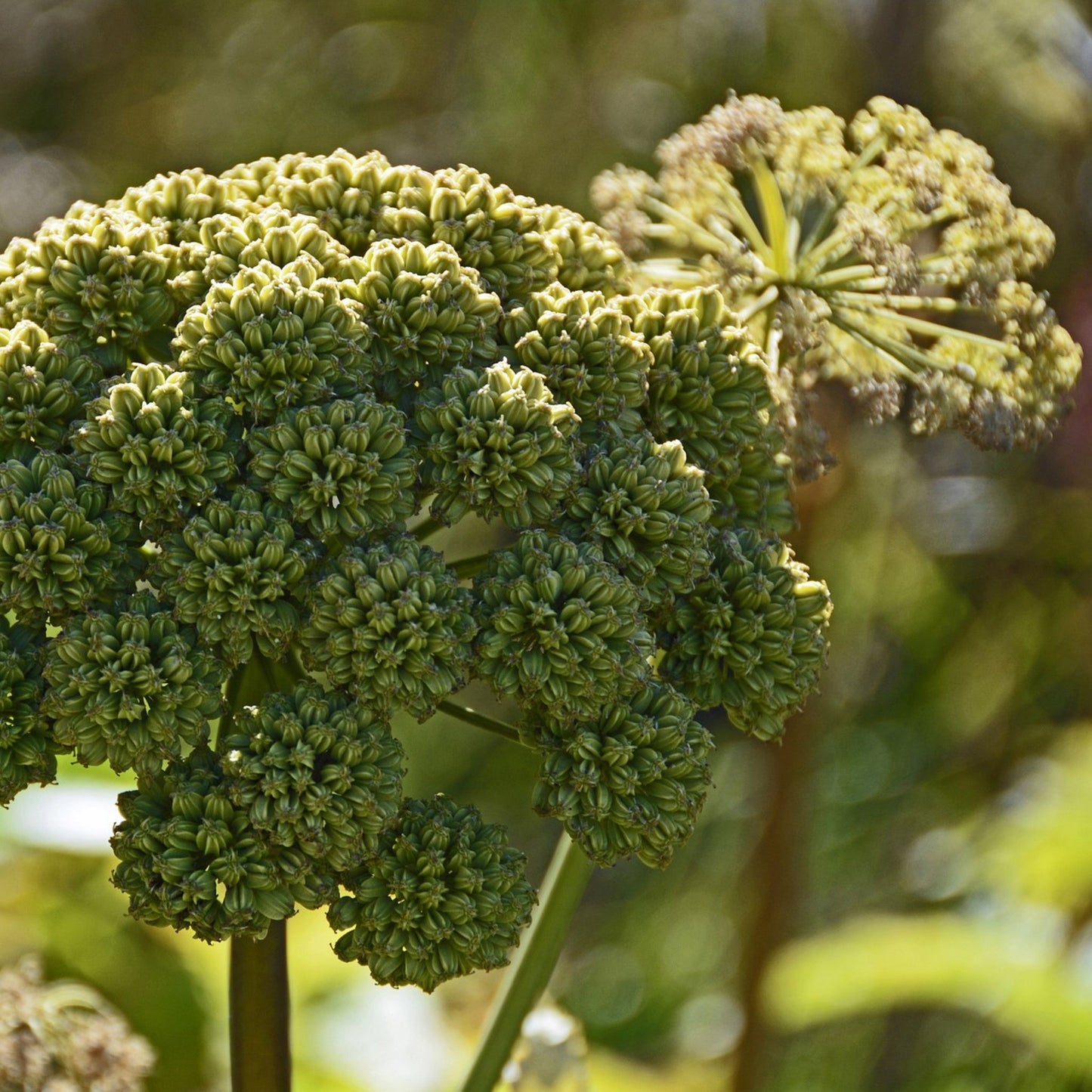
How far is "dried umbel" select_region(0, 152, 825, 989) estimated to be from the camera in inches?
60.2

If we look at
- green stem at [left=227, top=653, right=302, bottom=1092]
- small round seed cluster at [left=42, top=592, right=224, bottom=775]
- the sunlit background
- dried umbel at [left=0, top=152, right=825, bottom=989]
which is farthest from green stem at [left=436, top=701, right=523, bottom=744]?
the sunlit background

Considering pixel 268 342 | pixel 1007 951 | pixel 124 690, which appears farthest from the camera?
pixel 1007 951

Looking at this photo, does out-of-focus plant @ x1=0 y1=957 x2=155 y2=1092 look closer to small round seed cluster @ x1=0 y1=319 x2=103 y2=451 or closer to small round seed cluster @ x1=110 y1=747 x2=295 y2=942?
small round seed cluster @ x1=110 y1=747 x2=295 y2=942

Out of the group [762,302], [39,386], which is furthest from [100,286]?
[762,302]

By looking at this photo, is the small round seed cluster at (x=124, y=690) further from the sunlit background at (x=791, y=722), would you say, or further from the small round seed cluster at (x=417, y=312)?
the sunlit background at (x=791, y=722)

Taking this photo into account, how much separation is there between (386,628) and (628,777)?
1.27 feet

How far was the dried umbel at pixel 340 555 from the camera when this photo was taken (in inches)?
60.2

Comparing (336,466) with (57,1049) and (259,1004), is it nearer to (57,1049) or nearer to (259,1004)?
(259,1004)

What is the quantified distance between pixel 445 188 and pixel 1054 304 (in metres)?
5.16

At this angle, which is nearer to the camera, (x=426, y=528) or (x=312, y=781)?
(x=312, y=781)

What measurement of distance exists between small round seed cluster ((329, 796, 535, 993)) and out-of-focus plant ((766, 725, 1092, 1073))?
8.73 ft

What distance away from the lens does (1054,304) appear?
6.16m

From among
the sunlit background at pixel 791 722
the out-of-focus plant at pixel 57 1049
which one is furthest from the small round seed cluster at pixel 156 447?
the sunlit background at pixel 791 722

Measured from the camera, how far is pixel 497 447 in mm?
1633
